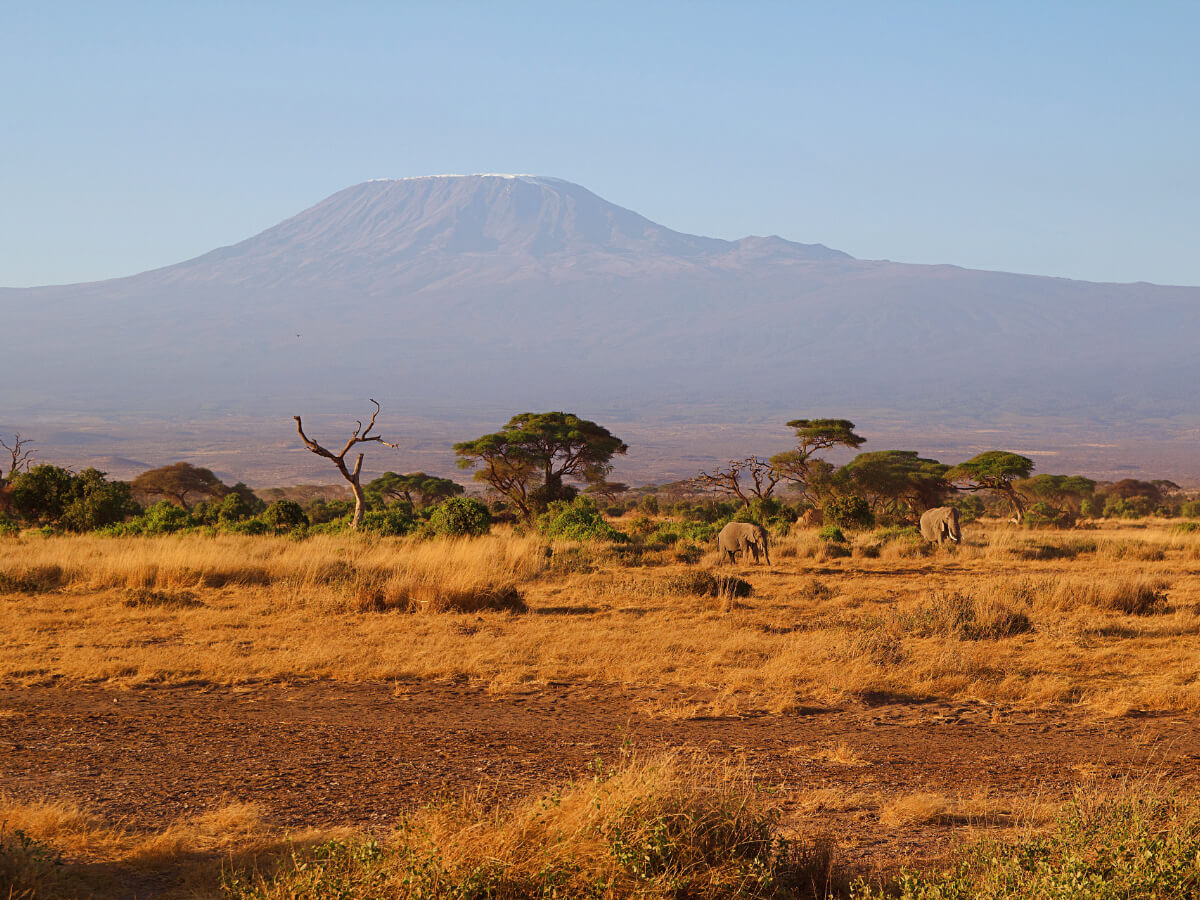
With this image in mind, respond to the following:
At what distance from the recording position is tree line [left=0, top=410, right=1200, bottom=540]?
73.6 feet

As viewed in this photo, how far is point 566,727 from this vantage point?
313 inches

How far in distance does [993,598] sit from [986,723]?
479cm

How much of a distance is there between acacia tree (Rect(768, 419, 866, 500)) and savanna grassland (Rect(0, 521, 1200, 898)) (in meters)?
19.9

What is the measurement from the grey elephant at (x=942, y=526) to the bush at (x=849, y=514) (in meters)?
5.05

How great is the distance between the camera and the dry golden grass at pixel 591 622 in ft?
31.0

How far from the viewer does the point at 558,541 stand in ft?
69.0

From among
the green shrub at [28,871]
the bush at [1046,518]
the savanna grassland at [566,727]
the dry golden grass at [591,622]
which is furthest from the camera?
the bush at [1046,518]

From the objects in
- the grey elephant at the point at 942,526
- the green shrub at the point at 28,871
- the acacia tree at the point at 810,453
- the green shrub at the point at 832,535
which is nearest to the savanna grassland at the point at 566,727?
the green shrub at the point at 28,871

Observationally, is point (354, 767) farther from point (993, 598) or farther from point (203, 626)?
point (993, 598)

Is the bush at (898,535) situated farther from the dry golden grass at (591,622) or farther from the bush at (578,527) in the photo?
the bush at (578,527)

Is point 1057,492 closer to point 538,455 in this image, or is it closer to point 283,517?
point 538,455

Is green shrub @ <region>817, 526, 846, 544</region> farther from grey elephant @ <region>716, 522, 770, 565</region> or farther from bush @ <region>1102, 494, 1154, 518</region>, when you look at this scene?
bush @ <region>1102, 494, 1154, 518</region>

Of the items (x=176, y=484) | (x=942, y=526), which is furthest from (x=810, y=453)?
(x=176, y=484)

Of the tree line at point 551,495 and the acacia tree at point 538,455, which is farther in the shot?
the acacia tree at point 538,455
